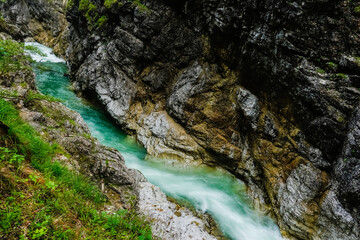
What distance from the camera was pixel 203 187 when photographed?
35.4 ft

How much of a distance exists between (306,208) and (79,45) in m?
24.2

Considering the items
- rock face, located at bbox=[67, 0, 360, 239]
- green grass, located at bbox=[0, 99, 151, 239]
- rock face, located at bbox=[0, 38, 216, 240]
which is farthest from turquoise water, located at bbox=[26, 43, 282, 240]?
green grass, located at bbox=[0, 99, 151, 239]

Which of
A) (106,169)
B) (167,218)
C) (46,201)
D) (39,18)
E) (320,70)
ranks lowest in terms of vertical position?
(167,218)

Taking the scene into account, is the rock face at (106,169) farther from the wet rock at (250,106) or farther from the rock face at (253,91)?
the wet rock at (250,106)

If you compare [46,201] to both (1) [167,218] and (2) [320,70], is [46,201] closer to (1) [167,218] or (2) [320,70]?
(1) [167,218]

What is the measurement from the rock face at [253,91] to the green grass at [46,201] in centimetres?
667

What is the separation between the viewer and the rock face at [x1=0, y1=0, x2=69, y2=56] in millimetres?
36188

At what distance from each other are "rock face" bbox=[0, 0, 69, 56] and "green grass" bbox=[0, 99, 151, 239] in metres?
37.0

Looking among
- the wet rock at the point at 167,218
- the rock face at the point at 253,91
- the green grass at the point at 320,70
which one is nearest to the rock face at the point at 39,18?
the rock face at the point at 253,91

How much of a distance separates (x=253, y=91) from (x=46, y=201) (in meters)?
10.2

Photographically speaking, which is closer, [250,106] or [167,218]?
[167,218]

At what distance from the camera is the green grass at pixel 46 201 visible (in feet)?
11.5

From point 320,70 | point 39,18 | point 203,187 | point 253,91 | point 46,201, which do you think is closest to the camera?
point 46,201

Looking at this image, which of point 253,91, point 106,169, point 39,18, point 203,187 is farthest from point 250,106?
point 39,18
